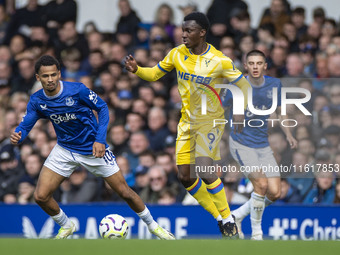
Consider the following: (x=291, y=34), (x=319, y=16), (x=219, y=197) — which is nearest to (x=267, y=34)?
(x=291, y=34)

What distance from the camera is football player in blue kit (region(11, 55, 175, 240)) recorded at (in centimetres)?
832

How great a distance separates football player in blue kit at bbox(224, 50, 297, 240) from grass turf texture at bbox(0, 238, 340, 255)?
7.96 feet

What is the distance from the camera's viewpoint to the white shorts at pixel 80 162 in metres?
8.57

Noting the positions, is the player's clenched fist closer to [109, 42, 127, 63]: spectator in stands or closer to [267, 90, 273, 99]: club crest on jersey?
[267, 90, 273, 99]: club crest on jersey

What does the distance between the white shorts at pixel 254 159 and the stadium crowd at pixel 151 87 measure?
1369 millimetres

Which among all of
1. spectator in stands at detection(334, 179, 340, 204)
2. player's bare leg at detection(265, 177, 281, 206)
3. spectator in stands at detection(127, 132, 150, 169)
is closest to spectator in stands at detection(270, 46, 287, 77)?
spectator in stands at detection(334, 179, 340, 204)

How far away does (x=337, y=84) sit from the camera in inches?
456

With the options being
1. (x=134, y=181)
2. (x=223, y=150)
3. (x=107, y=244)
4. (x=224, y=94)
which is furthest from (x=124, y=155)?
(x=107, y=244)

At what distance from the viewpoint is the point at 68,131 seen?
8.52 meters

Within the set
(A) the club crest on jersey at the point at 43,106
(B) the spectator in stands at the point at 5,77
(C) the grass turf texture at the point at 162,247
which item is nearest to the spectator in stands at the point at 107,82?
(B) the spectator in stands at the point at 5,77

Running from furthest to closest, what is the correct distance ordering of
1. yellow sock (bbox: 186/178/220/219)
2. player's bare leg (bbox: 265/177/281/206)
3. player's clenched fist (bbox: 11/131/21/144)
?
player's bare leg (bbox: 265/177/281/206) < yellow sock (bbox: 186/178/220/219) < player's clenched fist (bbox: 11/131/21/144)

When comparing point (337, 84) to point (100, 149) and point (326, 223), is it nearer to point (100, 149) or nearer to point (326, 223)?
point (326, 223)

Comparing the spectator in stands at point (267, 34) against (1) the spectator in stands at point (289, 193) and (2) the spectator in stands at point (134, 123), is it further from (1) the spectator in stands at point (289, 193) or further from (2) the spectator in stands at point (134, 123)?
(1) the spectator in stands at point (289, 193)

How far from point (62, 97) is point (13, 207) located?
320 centimetres
